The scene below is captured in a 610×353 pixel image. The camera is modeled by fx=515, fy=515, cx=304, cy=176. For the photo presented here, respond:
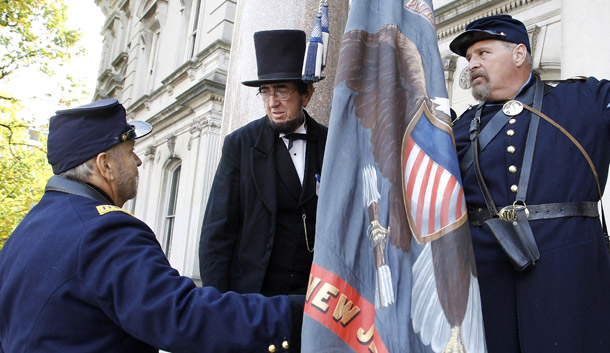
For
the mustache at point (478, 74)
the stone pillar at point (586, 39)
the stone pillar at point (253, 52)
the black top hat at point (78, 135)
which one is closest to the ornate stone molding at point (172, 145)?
the stone pillar at point (253, 52)

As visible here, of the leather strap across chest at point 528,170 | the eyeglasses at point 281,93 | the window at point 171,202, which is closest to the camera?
the leather strap across chest at point 528,170

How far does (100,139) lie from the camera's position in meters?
1.94

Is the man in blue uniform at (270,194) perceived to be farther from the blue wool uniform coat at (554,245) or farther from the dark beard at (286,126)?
the blue wool uniform coat at (554,245)

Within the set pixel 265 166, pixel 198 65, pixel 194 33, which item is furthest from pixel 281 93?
pixel 194 33

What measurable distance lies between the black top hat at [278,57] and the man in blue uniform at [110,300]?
1.00 m

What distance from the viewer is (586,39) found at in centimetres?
429

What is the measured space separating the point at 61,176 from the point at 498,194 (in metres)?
1.70

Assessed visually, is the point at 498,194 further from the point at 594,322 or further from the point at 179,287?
the point at 179,287

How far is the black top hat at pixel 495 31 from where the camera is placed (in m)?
2.23

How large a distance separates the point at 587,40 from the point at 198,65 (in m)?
10.1

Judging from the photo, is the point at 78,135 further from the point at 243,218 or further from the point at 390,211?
the point at 390,211

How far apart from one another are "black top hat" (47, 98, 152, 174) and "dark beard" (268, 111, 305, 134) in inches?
31.6

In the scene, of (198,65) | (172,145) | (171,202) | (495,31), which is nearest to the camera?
(495,31)

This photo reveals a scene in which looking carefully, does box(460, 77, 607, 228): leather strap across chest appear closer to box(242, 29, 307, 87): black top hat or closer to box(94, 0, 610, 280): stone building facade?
box(242, 29, 307, 87): black top hat
